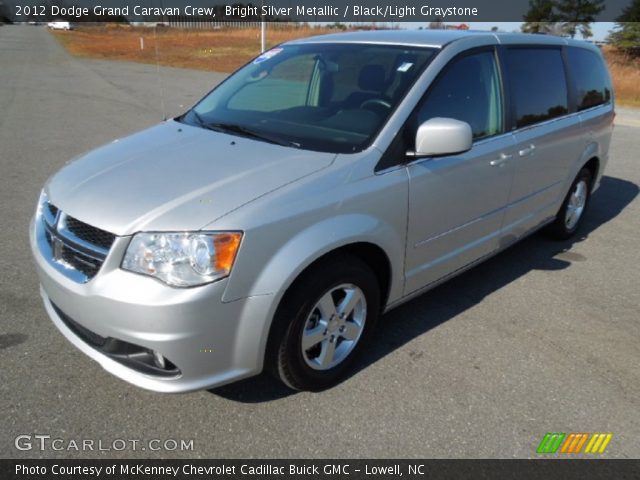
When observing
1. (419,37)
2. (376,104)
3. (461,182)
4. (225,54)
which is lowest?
(461,182)

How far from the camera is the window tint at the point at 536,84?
3717 mm

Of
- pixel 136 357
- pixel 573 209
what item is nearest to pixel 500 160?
pixel 573 209

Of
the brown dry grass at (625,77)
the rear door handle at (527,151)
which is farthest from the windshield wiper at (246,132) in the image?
the brown dry grass at (625,77)

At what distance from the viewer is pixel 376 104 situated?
299cm

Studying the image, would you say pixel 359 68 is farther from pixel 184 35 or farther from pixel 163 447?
pixel 184 35

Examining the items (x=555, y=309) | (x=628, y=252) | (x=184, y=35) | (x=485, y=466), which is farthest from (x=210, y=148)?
(x=184, y=35)

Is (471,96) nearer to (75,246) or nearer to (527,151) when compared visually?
(527,151)

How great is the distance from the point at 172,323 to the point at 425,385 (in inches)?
57.1

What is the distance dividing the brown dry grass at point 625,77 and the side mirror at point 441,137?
34.6 ft

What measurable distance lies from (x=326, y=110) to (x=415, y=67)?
1.89ft

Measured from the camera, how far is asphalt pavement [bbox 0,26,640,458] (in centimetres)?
247

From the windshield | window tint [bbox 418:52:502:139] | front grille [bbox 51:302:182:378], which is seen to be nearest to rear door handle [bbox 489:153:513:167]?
window tint [bbox 418:52:502:139]

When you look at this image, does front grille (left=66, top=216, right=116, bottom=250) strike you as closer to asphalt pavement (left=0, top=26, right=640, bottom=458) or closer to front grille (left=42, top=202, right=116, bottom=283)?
front grille (left=42, top=202, right=116, bottom=283)

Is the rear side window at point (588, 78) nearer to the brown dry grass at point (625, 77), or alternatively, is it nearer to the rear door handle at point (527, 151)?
the rear door handle at point (527, 151)
